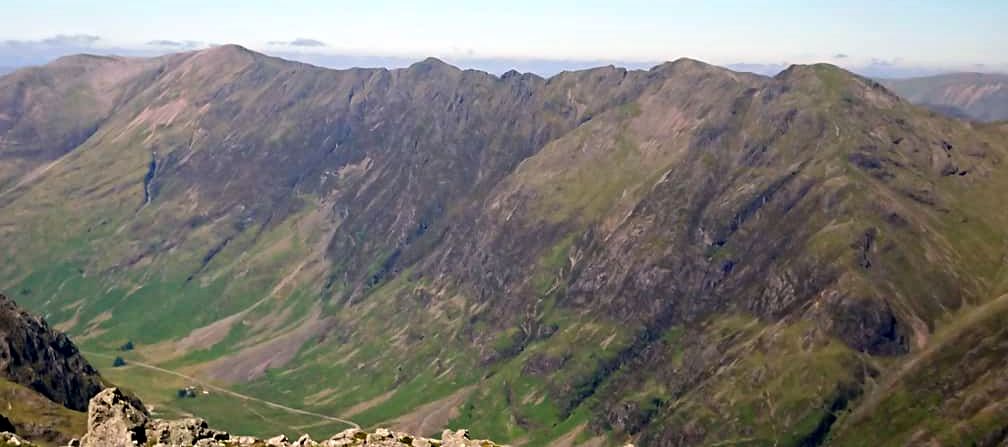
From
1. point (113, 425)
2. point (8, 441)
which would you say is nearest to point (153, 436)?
point (113, 425)

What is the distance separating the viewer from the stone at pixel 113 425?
108 metres

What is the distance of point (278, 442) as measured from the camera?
122188mm

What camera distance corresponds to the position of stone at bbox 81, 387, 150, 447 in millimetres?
108188

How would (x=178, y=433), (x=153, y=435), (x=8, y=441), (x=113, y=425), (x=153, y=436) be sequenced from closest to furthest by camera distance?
(x=113, y=425) < (x=153, y=436) < (x=153, y=435) < (x=178, y=433) < (x=8, y=441)

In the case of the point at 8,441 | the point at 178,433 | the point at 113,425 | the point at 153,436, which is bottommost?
the point at 8,441

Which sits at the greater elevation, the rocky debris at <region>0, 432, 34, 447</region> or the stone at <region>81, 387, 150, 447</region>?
the stone at <region>81, 387, 150, 447</region>

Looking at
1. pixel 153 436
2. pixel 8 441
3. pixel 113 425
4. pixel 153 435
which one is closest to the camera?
pixel 113 425

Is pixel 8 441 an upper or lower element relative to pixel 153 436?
lower

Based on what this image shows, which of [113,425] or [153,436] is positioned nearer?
[113,425]

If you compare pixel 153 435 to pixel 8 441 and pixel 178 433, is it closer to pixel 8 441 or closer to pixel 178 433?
pixel 178 433

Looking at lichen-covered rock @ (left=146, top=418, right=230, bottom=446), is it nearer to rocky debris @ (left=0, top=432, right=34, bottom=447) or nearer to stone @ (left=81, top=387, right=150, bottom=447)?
stone @ (left=81, top=387, right=150, bottom=447)

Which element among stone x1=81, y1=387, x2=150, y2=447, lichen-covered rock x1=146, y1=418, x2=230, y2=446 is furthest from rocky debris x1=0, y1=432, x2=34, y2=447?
lichen-covered rock x1=146, y1=418, x2=230, y2=446

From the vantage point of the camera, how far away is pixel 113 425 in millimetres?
109875

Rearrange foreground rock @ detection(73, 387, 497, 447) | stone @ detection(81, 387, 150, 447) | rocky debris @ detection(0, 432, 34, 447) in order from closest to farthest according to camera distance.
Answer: stone @ detection(81, 387, 150, 447) → foreground rock @ detection(73, 387, 497, 447) → rocky debris @ detection(0, 432, 34, 447)
